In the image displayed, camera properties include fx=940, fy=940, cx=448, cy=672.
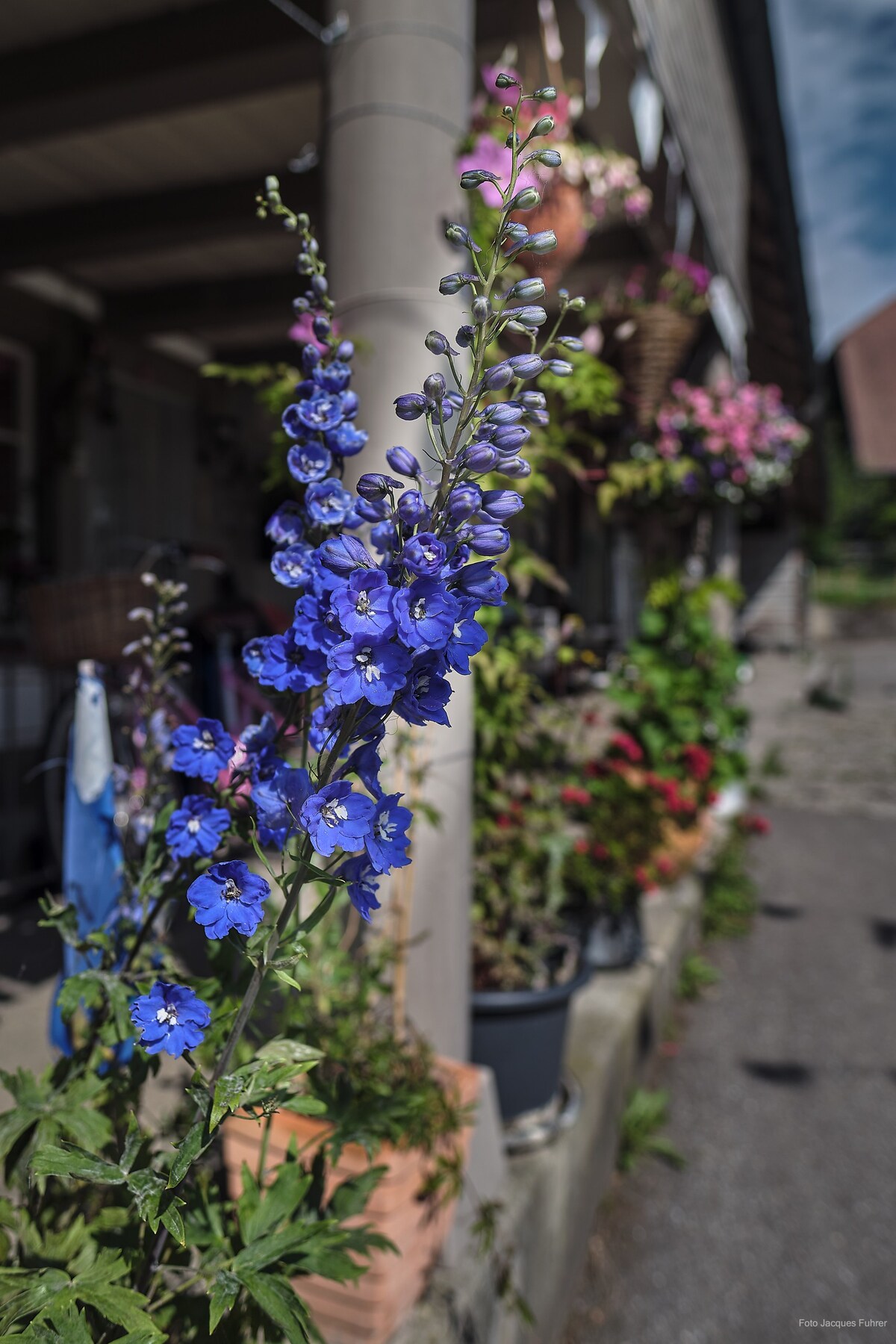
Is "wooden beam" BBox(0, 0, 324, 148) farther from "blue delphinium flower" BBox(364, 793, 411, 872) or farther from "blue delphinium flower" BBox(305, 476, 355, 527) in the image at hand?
"blue delphinium flower" BBox(364, 793, 411, 872)

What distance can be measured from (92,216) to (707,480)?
334cm

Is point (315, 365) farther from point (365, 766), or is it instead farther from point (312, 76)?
point (312, 76)

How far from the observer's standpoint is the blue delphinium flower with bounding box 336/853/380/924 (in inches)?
29.9

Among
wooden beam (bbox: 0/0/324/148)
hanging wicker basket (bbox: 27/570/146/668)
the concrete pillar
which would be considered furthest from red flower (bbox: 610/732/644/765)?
wooden beam (bbox: 0/0/324/148)

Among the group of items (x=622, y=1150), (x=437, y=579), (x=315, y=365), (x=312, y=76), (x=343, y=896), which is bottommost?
(x=622, y=1150)

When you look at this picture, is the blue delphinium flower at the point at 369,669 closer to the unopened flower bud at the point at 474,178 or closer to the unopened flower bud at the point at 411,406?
the unopened flower bud at the point at 411,406

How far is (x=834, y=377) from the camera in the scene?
97.4 feet

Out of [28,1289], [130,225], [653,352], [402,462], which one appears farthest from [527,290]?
[130,225]

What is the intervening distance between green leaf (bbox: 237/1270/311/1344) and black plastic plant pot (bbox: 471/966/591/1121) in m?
1.60

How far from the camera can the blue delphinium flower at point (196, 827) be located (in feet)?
2.79

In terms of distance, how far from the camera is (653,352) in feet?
12.0

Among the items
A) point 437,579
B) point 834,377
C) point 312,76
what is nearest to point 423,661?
point 437,579

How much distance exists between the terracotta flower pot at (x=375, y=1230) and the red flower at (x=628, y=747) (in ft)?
8.33

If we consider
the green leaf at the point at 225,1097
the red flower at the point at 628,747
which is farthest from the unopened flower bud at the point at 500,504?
the red flower at the point at 628,747
